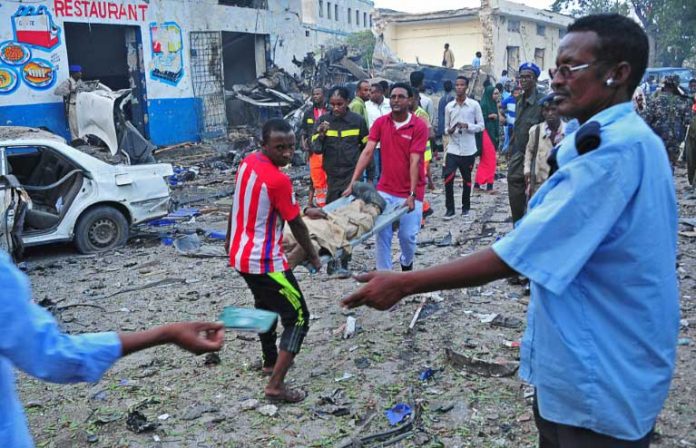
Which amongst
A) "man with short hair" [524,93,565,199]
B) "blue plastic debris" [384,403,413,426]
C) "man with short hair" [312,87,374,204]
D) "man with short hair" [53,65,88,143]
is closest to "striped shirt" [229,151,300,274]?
"blue plastic debris" [384,403,413,426]

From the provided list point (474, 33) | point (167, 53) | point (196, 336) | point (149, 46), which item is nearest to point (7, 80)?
point (149, 46)

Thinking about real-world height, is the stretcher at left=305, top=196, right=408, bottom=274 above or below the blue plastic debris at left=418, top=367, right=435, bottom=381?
above

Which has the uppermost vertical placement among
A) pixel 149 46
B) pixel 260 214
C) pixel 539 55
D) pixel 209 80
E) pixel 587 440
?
pixel 539 55

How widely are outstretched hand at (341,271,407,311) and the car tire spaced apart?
21.6 feet

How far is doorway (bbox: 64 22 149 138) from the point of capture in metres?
15.8

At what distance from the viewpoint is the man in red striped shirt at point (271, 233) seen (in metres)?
3.71

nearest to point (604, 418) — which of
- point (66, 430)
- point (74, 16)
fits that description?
point (66, 430)

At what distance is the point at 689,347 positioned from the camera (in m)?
4.48

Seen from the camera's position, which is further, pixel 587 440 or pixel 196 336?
pixel 196 336

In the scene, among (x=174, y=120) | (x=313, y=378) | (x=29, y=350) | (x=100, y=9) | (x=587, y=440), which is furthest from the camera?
(x=174, y=120)

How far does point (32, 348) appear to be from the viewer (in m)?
1.36

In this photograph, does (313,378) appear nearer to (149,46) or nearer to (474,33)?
(149,46)

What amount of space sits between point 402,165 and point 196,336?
159 inches

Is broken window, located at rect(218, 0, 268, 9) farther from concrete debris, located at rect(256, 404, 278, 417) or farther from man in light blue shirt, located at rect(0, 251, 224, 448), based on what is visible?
man in light blue shirt, located at rect(0, 251, 224, 448)
